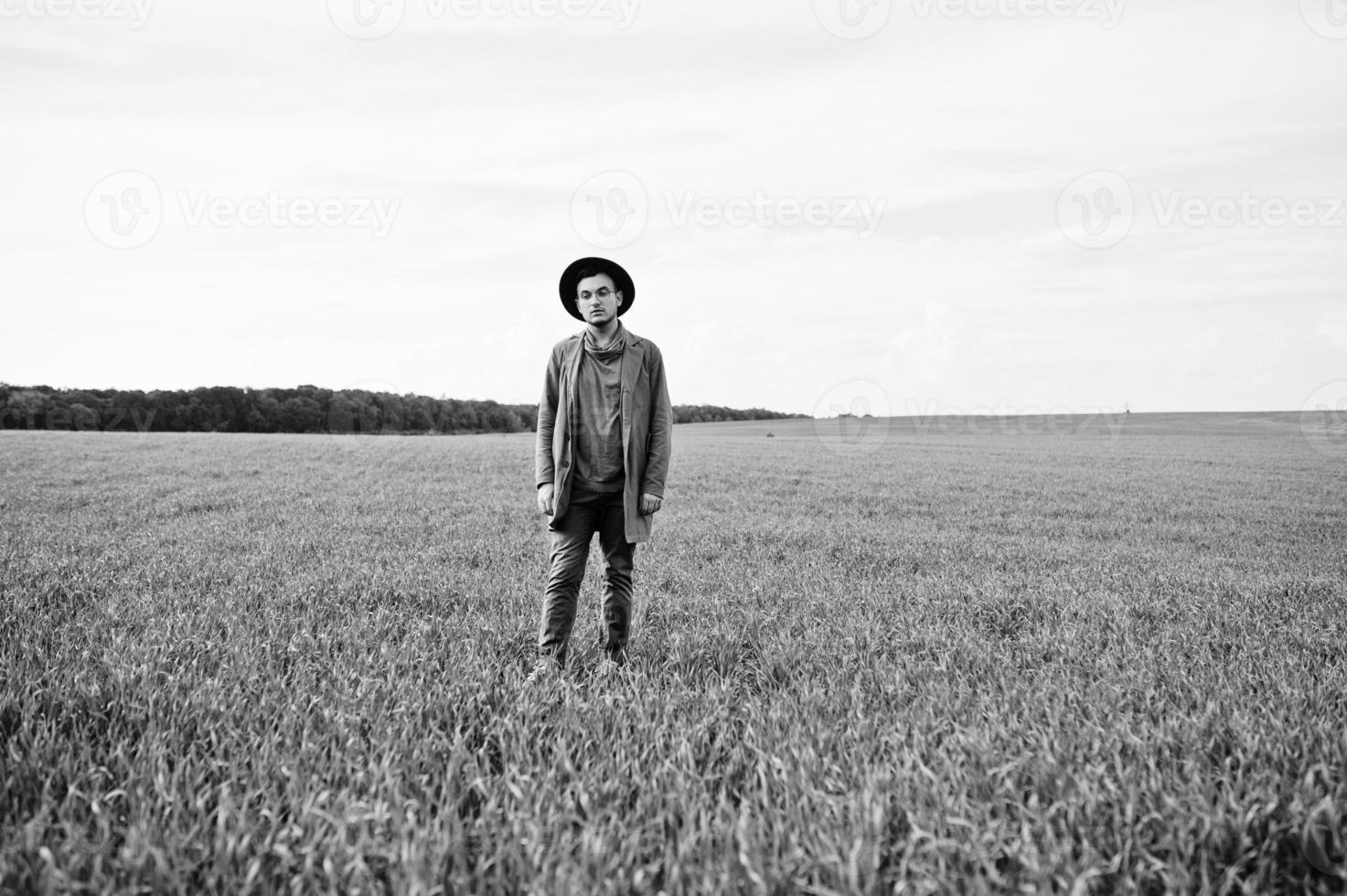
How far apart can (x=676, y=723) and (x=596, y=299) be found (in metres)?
2.72

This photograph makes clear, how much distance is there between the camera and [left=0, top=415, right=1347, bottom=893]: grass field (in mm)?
2490

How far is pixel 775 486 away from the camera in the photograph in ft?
59.6

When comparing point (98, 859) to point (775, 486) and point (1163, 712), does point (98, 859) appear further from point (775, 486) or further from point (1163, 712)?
point (775, 486)

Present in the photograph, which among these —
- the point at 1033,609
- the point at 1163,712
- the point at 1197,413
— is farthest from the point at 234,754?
the point at 1197,413

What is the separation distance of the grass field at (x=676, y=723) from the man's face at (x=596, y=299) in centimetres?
236

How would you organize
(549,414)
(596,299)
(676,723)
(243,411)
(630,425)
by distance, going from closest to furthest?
1. (676,723)
2. (596,299)
3. (630,425)
4. (549,414)
5. (243,411)

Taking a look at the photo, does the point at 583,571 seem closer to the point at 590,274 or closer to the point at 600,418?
the point at 600,418

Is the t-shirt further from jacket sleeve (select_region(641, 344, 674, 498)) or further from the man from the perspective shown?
jacket sleeve (select_region(641, 344, 674, 498))

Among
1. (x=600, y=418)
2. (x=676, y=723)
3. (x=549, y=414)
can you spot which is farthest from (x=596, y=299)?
(x=676, y=723)

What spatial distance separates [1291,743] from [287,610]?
653 cm

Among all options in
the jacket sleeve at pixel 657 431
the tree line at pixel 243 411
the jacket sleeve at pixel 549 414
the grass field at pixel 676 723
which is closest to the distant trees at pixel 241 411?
the tree line at pixel 243 411

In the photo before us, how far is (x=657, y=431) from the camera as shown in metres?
4.99

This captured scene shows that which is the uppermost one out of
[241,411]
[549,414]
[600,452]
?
[241,411]

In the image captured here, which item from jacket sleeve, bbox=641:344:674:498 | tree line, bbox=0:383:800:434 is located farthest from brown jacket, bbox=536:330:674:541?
tree line, bbox=0:383:800:434
